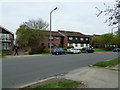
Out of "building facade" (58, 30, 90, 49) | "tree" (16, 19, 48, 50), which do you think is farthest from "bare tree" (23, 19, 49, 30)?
"building facade" (58, 30, 90, 49)

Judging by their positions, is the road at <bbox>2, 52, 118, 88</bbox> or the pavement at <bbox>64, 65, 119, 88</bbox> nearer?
the pavement at <bbox>64, 65, 119, 88</bbox>

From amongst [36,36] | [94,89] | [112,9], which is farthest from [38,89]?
[36,36]

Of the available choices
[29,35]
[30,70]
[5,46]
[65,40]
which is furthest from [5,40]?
[30,70]

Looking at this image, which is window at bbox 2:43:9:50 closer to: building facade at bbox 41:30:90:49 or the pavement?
building facade at bbox 41:30:90:49

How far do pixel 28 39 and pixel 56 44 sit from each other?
1874 cm

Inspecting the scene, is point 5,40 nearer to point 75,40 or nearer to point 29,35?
point 29,35

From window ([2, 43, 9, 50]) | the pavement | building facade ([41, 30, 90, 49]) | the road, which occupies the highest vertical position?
building facade ([41, 30, 90, 49])

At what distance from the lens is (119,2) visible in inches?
348

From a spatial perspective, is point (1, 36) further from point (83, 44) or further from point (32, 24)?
point (83, 44)

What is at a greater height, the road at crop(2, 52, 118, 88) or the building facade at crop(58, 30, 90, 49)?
the building facade at crop(58, 30, 90, 49)

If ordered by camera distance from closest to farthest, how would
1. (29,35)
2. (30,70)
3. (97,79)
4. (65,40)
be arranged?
(97,79) → (30,70) → (29,35) → (65,40)

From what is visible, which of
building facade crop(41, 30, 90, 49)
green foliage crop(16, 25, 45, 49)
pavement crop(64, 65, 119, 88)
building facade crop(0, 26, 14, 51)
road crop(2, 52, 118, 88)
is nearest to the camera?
pavement crop(64, 65, 119, 88)

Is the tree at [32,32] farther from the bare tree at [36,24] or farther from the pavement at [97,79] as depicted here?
the pavement at [97,79]

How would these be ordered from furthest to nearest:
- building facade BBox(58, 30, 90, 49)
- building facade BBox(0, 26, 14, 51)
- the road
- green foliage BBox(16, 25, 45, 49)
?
building facade BBox(58, 30, 90, 49), green foliage BBox(16, 25, 45, 49), building facade BBox(0, 26, 14, 51), the road
